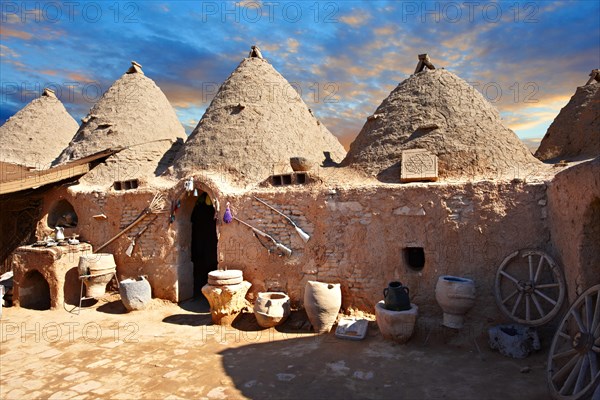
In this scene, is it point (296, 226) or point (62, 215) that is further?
point (62, 215)

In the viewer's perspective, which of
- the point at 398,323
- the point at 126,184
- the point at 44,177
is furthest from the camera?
the point at 126,184

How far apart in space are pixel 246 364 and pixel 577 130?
1113 cm

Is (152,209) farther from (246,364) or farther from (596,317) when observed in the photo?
(596,317)

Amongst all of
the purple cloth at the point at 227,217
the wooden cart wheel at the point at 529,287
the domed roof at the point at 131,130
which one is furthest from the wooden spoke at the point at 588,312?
the domed roof at the point at 131,130

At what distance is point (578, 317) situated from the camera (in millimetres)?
4777

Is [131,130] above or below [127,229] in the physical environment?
above

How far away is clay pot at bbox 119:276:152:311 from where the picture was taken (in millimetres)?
9008

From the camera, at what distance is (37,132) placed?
17.8 meters

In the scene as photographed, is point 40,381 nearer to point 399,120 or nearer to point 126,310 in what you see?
point 126,310

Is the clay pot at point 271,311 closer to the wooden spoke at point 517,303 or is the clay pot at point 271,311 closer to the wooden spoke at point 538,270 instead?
the wooden spoke at point 517,303

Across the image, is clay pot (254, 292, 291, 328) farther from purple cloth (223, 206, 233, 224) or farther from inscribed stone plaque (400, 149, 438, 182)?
inscribed stone plaque (400, 149, 438, 182)

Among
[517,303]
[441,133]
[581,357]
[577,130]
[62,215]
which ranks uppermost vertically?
[577,130]

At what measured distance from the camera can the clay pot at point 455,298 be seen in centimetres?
645

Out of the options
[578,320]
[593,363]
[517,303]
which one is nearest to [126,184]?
[517,303]
